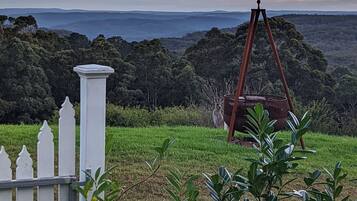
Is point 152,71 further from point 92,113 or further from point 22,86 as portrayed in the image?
→ point 92,113

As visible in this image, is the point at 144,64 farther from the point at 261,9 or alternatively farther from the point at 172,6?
the point at 261,9

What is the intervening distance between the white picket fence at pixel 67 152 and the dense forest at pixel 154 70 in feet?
20.8

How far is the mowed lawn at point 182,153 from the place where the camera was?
12.5 ft

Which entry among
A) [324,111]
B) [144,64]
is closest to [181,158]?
[324,111]

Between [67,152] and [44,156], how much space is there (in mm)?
98

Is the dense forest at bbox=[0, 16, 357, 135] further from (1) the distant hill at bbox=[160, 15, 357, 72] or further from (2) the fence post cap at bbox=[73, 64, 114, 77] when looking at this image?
(2) the fence post cap at bbox=[73, 64, 114, 77]

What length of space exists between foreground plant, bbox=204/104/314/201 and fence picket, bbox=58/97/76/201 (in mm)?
1080

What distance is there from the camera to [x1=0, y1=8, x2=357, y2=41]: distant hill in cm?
1028

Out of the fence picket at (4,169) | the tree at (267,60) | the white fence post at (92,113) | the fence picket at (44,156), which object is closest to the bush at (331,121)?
the tree at (267,60)

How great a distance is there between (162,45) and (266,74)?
7.45 feet

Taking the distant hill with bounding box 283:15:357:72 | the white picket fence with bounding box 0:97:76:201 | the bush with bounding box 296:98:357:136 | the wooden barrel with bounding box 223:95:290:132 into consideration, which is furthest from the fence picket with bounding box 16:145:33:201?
the distant hill with bounding box 283:15:357:72

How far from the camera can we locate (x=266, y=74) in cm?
1089

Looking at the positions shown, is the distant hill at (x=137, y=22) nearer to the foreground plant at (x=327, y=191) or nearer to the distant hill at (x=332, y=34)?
the distant hill at (x=332, y=34)

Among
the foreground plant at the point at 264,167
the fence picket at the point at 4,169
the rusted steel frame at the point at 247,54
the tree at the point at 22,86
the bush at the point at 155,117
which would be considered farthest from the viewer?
the tree at the point at 22,86
